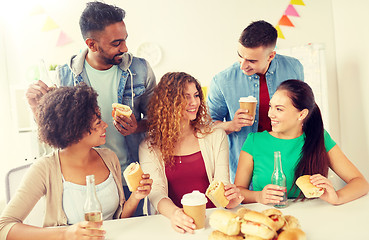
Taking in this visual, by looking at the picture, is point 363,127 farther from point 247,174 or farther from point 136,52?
point 136,52

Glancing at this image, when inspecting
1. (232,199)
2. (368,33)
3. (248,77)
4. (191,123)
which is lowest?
(232,199)

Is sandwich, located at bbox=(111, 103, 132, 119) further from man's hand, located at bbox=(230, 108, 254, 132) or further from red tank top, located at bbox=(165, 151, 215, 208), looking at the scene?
man's hand, located at bbox=(230, 108, 254, 132)

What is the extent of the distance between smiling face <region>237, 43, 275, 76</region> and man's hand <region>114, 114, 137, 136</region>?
0.64m

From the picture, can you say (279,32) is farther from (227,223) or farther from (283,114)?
(227,223)

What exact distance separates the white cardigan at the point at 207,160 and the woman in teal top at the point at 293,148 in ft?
0.28

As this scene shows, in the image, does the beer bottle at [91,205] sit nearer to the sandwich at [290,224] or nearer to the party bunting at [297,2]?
the sandwich at [290,224]

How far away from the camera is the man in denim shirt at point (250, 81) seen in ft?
5.91

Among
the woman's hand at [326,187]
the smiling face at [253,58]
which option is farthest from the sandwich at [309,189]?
the smiling face at [253,58]

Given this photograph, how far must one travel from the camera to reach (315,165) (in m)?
1.56

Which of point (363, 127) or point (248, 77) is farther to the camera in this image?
point (363, 127)

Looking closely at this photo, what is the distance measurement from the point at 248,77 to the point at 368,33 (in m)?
1.27

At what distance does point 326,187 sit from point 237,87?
79 cm

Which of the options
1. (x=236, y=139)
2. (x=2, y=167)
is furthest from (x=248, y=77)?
(x=2, y=167)

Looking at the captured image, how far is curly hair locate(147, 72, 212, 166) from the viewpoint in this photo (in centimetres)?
161
